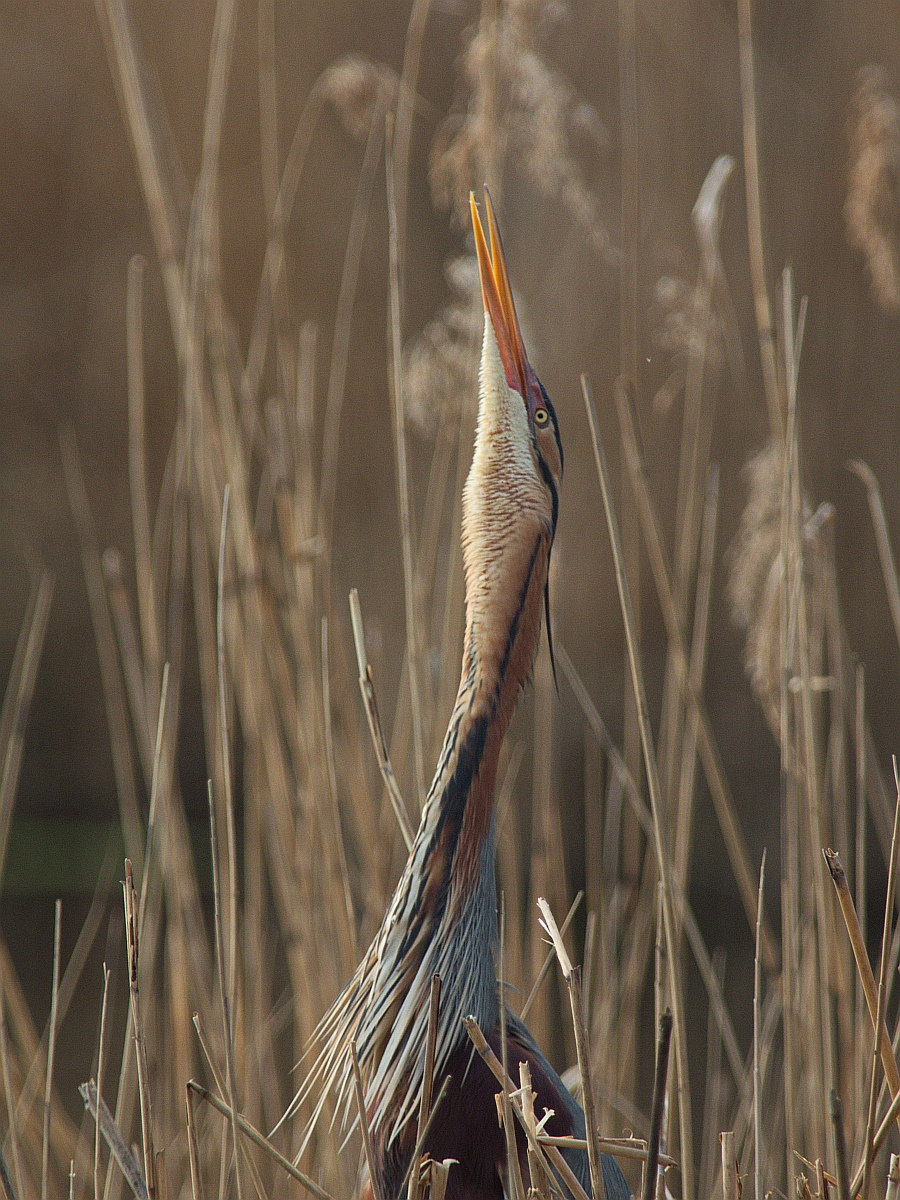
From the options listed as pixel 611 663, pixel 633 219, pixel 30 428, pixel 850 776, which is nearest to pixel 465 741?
pixel 633 219

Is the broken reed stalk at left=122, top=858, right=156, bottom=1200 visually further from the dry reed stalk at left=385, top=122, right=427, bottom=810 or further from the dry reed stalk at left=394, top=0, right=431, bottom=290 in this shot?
the dry reed stalk at left=394, top=0, right=431, bottom=290

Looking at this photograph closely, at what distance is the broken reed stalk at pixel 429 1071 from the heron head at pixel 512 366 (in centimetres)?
52

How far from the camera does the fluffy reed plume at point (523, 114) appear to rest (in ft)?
5.30

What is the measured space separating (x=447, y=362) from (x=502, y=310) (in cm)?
54

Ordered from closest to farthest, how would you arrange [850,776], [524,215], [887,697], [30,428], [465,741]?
1. [465,741]
2. [850,776]
3. [524,215]
4. [887,697]
5. [30,428]

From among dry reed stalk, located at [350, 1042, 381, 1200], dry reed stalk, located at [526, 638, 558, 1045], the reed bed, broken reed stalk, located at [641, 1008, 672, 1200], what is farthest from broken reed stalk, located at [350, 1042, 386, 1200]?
dry reed stalk, located at [526, 638, 558, 1045]

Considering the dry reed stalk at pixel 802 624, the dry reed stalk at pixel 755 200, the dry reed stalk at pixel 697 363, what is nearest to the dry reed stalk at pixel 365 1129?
the dry reed stalk at pixel 802 624

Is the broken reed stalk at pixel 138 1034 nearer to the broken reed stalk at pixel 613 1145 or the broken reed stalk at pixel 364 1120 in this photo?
the broken reed stalk at pixel 364 1120

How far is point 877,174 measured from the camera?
171cm

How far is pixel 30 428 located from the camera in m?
4.71

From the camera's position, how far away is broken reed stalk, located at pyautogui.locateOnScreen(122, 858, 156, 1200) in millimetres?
957

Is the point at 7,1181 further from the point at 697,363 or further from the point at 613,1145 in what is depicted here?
the point at 697,363

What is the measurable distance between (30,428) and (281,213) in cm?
328

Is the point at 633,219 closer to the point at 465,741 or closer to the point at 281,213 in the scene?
the point at 281,213
